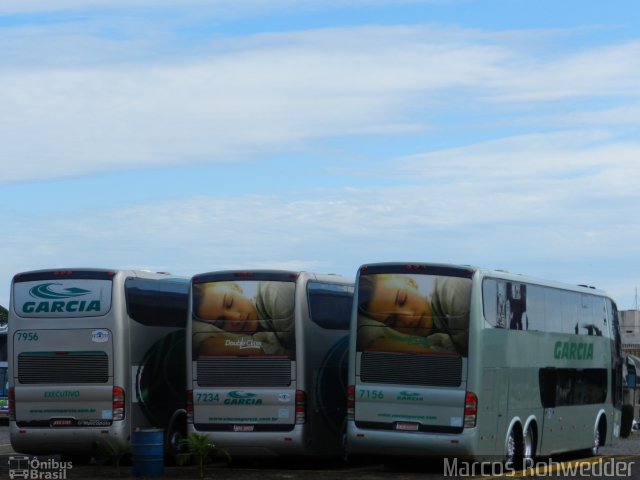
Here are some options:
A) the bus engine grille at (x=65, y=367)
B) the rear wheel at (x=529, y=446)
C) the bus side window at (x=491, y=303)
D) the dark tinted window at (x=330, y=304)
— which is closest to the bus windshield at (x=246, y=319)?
the dark tinted window at (x=330, y=304)

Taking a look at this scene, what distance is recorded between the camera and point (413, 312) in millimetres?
22438

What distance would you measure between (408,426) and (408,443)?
0.28m

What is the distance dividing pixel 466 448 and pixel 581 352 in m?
6.82

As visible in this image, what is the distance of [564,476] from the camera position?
22.9 metres

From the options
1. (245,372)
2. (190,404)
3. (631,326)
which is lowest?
(631,326)

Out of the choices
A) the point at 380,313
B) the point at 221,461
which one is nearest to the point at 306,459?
the point at 221,461

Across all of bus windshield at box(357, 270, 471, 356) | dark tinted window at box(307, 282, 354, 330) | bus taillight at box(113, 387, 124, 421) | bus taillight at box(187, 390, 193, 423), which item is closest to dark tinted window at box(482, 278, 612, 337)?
bus windshield at box(357, 270, 471, 356)

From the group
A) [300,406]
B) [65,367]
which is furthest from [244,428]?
Result: [65,367]

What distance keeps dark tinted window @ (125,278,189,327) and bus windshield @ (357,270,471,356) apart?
422cm

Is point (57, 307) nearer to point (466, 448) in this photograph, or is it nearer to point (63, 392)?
point (63, 392)

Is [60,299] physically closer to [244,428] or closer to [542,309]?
[244,428]

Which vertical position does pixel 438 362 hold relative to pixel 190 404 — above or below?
above

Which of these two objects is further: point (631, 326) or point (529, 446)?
point (631, 326)

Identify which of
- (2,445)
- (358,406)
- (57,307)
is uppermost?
(57,307)
